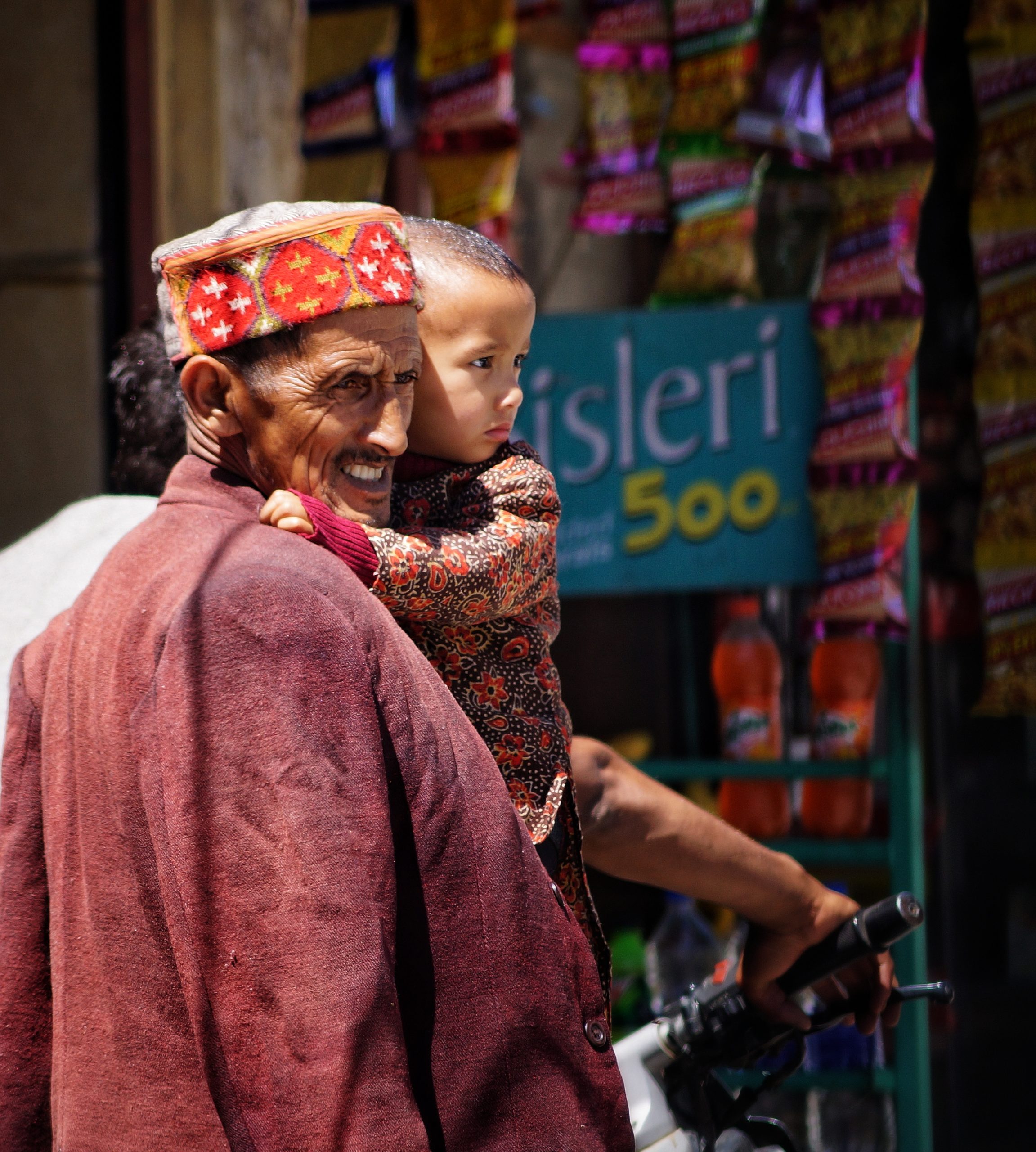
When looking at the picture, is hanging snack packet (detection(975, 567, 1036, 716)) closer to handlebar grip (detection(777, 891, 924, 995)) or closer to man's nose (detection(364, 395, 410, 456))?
handlebar grip (detection(777, 891, 924, 995))

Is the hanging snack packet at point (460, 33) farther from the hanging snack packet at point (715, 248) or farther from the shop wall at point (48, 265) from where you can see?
the shop wall at point (48, 265)

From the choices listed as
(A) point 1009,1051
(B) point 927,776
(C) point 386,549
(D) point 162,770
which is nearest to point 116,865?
(D) point 162,770

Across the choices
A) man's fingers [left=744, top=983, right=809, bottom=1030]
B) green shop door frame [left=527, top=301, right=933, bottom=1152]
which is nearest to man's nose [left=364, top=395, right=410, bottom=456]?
man's fingers [left=744, top=983, right=809, bottom=1030]

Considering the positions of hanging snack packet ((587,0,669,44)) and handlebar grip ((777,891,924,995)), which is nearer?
handlebar grip ((777,891,924,995))

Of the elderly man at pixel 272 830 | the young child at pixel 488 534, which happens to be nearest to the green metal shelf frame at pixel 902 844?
the young child at pixel 488 534

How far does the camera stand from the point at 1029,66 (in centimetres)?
352

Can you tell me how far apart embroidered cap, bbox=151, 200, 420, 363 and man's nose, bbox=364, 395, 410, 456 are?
0.10m

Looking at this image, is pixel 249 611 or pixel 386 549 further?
pixel 386 549

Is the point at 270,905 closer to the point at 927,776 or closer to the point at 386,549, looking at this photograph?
the point at 386,549

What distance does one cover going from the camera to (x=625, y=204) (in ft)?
12.6

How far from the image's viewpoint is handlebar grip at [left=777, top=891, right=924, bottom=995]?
1812 mm

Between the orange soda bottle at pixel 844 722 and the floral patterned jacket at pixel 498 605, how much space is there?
2170 millimetres

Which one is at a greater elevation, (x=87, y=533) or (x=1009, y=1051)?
(x=87, y=533)

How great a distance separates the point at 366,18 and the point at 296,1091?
3732 millimetres
